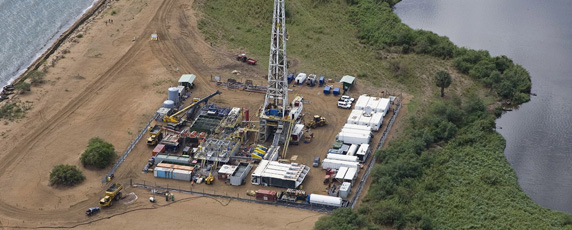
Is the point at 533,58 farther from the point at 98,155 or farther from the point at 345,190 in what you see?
the point at 98,155

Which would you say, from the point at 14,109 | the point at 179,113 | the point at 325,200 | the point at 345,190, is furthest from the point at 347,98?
the point at 14,109

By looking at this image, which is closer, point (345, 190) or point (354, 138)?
point (345, 190)

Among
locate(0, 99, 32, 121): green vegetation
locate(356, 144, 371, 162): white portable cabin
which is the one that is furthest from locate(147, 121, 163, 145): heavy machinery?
locate(356, 144, 371, 162): white portable cabin

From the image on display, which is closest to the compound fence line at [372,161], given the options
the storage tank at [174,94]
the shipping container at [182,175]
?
the shipping container at [182,175]

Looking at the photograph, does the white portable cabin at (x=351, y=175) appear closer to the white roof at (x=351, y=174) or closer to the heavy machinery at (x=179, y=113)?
the white roof at (x=351, y=174)

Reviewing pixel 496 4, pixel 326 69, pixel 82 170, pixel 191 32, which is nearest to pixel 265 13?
pixel 191 32

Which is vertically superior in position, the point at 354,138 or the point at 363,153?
the point at 354,138

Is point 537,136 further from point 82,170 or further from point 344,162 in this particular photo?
point 82,170
